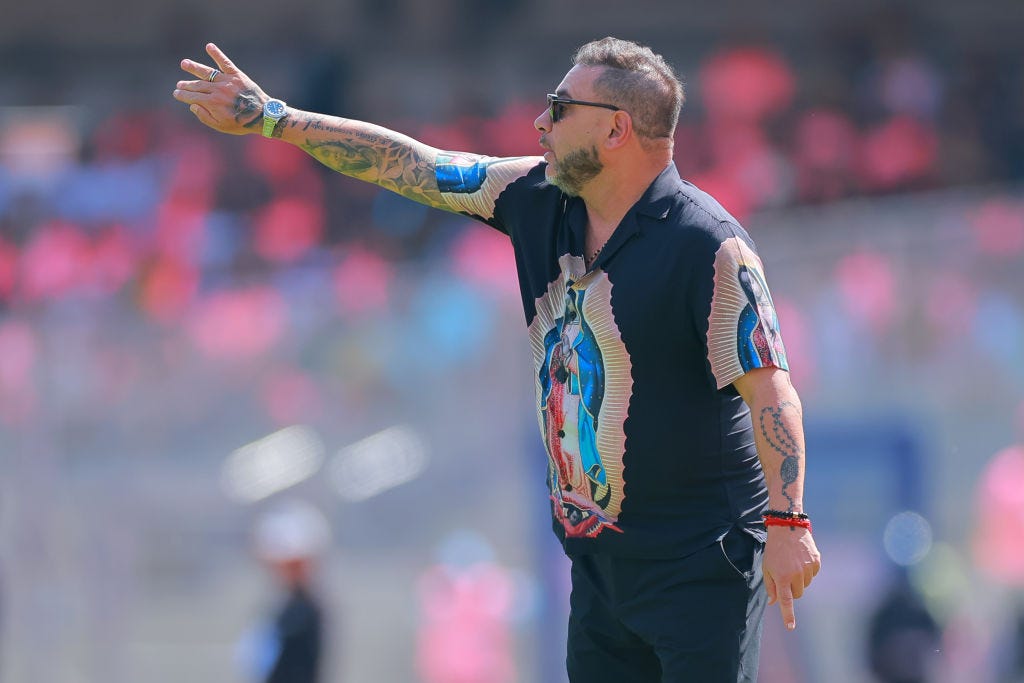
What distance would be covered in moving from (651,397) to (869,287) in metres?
4.22

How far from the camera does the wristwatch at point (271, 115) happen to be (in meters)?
3.63

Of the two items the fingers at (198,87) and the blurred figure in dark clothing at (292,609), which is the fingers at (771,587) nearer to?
the fingers at (198,87)

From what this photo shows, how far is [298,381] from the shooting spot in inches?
286

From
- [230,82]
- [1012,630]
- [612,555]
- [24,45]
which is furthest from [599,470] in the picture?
[24,45]

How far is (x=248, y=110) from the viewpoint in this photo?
11.9 ft

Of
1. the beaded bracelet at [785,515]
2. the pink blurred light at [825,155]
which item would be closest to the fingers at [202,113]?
the beaded bracelet at [785,515]

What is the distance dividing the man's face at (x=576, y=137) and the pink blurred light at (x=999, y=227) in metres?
4.38

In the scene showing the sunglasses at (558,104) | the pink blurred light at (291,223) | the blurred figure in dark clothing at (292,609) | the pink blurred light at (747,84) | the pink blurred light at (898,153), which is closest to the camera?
the sunglasses at (558,104)

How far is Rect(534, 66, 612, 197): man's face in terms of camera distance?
3262mm

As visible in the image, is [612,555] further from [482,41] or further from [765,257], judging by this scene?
[482,41]

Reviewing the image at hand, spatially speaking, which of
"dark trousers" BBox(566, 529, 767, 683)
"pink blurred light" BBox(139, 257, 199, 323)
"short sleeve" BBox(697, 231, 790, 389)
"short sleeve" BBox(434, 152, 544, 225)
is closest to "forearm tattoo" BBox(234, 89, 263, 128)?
"short sleeve" BBox(434, 152, 544, 225)

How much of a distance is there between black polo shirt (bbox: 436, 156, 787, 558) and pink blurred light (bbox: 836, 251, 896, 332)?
3.99 metres

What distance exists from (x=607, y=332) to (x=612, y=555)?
489 mm

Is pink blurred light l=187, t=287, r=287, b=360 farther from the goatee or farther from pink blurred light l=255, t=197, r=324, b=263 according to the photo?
the goatee
